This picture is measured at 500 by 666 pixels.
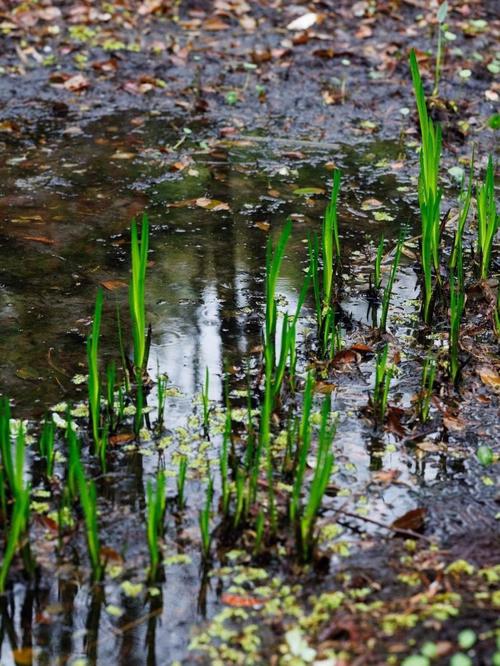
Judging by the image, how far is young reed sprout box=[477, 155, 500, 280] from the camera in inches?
124

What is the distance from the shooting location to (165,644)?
1978 mm

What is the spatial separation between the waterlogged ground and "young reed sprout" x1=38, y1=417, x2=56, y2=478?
77 millimetres

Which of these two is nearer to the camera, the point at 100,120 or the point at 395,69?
the point at 100,120

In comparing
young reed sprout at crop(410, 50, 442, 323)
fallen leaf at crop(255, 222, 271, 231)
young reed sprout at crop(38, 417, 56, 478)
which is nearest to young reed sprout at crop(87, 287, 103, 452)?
young reed sprout at crop(38, 417, 56, 478)

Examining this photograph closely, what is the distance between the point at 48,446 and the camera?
2271 mm

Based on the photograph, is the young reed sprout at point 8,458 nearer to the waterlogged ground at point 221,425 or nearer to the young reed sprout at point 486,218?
the waterlogged ground at point 221,425

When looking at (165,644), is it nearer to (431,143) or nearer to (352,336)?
(352,336)

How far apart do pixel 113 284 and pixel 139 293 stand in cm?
115

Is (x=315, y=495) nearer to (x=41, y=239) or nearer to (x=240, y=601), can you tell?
(x=240, y=601)

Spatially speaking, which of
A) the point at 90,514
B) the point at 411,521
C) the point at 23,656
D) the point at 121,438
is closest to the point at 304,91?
the point at 121,438

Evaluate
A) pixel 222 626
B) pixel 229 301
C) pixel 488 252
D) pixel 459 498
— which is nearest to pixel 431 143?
pixel 488 252

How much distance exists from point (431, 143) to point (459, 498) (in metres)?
1.47

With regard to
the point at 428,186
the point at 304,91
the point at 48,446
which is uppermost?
the point at 304,91

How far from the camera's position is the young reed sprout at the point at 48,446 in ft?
7.38
